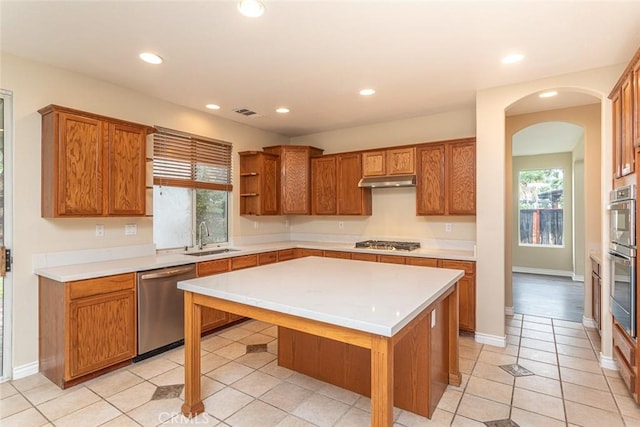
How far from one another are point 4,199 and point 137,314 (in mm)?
1401

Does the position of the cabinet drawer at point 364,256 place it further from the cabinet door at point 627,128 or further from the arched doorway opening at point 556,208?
the cabinet door at point 627,128

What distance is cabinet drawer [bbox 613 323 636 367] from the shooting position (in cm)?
232

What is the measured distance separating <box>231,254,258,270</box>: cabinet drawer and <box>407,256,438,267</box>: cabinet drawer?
1.92 meters

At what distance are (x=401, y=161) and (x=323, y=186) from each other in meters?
1.26

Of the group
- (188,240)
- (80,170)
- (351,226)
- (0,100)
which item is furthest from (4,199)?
(351,226)

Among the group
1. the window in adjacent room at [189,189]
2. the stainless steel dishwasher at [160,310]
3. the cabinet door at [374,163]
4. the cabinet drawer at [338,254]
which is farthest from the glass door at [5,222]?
the cabinet door at [374,163]

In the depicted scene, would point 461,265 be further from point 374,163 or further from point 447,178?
point 374,163

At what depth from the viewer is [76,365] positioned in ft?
8.37

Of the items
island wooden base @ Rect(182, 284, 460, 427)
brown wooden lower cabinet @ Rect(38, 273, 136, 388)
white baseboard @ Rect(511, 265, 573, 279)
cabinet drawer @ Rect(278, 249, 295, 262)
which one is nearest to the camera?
island wooden base @ Rect(182, 284, 460, 427)

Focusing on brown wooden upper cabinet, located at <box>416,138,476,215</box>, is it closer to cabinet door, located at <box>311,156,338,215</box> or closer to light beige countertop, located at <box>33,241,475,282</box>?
light beige countertop, located at <box>33,241,475,282</box>

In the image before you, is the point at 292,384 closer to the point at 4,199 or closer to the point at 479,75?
the point at 4,199

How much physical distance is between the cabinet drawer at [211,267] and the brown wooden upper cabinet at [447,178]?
2479 millimetres

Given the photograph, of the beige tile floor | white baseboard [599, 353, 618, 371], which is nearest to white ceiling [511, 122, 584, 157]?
white baseboard [599, 353, 618, 371]

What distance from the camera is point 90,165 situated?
2.88m
